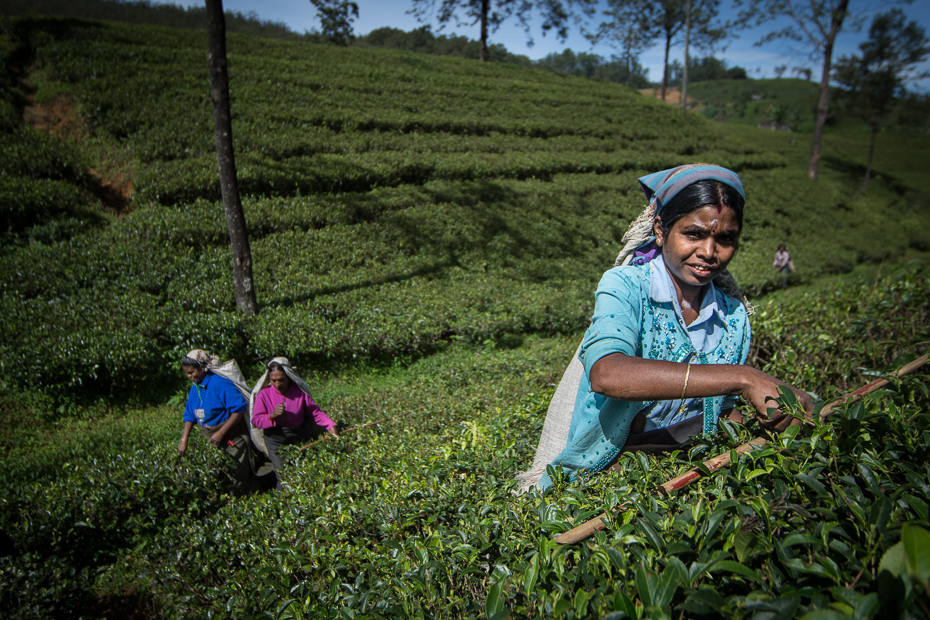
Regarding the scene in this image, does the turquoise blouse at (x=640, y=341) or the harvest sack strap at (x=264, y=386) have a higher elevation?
the turquoise blouse at (x=640, y=341)

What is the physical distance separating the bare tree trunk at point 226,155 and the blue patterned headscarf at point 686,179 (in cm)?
554

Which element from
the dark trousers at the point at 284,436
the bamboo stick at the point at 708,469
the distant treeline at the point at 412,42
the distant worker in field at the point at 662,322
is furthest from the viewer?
the distant treeline at the point at 412,42

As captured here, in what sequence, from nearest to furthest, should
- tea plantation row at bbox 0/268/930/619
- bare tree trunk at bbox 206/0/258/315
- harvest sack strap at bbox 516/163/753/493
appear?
tea plantation row at bbox 0/268/930/619, harvest sack strap at bbox 516/163/753/493, bare tree trunk at bbox 206/0/258/315

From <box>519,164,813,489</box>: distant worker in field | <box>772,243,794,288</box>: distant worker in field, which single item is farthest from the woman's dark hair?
<box>772,243,794,288</box>: distant worker in field

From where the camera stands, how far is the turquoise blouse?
60.8 inches

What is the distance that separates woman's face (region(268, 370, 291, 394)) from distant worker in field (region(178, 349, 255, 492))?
1.74ft

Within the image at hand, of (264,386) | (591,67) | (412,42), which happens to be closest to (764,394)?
(264,386)

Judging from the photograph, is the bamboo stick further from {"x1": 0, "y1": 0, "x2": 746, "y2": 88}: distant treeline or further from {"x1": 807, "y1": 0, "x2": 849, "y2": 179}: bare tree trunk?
{"x1": 807, "y1": 0, "x2": 849, "y2": 179}: bare tree trunk

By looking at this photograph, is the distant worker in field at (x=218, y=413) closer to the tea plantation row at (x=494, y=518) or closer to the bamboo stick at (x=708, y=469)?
the tea plantation row at (x=494, y=518)

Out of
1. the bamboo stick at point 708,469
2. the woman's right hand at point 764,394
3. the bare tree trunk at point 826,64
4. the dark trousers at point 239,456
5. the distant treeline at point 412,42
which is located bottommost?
the dark trousers at point 239,456

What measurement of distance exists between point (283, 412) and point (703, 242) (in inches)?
143

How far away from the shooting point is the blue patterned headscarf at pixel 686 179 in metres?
1.57

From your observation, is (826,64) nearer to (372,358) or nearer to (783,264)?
(783,264)

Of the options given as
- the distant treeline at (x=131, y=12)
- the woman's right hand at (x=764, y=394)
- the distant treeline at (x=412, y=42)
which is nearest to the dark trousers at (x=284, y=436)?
the woman's right hand at (x=764, y=394)
